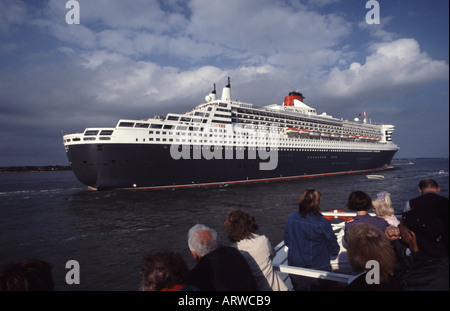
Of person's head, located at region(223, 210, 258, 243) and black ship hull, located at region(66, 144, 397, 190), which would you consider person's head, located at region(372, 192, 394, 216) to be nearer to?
person's head, located at region(223, 210, 258, 243)

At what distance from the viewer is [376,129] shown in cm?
5534

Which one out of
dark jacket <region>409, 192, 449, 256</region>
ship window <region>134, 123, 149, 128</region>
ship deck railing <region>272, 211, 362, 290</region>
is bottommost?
ship deck railing <region>272, 211, 362, 290</region>

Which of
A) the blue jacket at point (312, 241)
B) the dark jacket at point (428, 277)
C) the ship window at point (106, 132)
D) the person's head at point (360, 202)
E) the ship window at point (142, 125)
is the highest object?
the ship window at point (142, 125)

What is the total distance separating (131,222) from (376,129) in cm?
6101

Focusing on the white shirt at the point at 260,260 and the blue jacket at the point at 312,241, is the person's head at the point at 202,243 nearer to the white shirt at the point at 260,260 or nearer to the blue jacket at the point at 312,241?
the white shirt at the point at 260,260

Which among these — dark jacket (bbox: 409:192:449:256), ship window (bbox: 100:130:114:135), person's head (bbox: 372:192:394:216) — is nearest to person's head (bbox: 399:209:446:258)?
dark jacket (bbox: 409:192:449:256)

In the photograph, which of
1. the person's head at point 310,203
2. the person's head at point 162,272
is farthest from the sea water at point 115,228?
the person's head at point 162,272

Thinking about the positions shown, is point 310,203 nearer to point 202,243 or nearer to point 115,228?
point 202,243

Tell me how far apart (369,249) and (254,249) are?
4.06ft

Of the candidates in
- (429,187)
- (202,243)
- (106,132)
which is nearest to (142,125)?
(106,132)

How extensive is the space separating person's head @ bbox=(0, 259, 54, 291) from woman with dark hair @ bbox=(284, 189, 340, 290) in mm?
2773

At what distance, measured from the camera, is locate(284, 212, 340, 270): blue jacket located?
118 inches

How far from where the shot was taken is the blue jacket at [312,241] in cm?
301
